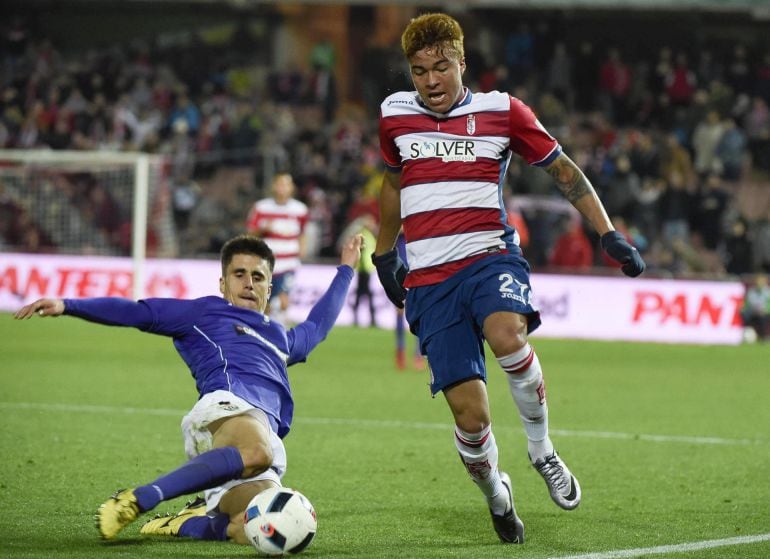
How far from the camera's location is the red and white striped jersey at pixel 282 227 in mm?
16828

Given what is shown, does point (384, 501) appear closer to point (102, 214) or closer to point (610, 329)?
point (610, 329)

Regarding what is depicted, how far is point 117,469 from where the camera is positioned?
817 centimetres

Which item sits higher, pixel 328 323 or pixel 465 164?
pixel 465 164

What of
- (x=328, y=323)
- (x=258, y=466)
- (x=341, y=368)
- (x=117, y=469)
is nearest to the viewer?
(x=258, y=466)

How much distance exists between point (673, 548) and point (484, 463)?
87 centimetres

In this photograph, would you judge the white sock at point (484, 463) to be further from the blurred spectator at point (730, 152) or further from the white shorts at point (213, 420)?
the blurred spectator at point (730, 152)

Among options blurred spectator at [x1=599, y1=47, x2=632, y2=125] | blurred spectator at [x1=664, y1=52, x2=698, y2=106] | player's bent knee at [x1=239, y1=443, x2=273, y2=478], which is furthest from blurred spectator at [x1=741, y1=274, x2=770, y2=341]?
player's bent knee at [x1=239, y1=443, x2=273, y2=478]

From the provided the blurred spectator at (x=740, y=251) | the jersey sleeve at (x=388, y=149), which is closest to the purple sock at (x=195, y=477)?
the jersey sleeve at (x=388, y=149)

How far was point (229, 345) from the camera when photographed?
6297 millimetres

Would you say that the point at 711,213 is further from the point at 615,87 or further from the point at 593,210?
the point at 593,210

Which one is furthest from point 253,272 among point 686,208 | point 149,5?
point 149,5

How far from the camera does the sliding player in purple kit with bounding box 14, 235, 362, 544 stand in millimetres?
5645

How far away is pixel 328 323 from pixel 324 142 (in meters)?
21.2

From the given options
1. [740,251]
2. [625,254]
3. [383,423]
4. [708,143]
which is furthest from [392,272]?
[708,143]
